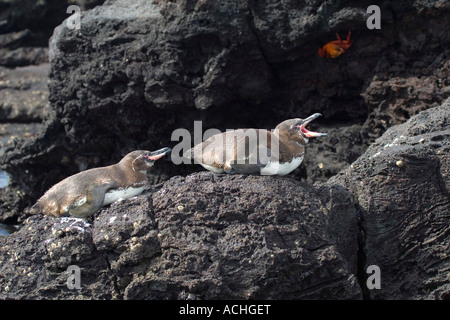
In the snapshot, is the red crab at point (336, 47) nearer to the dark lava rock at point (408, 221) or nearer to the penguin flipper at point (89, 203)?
the dark lava rock at point (408, 221)

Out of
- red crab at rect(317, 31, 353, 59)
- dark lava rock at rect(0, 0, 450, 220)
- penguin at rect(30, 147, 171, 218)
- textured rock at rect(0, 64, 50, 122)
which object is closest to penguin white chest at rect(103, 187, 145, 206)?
penguin at rect(30, 147, 171, 218)

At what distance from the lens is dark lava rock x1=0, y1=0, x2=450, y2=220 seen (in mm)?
8695

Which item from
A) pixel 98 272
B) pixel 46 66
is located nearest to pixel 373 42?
pixel 98 272

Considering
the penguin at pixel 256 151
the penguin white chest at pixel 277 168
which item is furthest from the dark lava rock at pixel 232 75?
the penguin white chest at pixel 277 168

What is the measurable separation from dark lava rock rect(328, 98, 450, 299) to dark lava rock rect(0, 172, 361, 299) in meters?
0.50

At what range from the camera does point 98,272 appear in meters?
5.18

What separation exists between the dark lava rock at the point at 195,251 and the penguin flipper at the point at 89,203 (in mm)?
213

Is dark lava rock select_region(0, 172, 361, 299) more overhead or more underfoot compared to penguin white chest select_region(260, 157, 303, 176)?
more underfoot

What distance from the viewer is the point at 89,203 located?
556 centimetres

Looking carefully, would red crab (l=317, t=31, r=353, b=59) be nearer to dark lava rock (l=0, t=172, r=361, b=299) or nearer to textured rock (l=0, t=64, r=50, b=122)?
dark lava rock (l=0, t=172, r=361, b=299)

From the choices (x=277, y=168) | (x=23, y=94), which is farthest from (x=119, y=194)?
(x=23, y=94)

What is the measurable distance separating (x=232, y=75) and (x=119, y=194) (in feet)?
12.4

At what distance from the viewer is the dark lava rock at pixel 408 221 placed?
222 inches

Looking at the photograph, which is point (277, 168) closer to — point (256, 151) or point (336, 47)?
point (256, 151)
